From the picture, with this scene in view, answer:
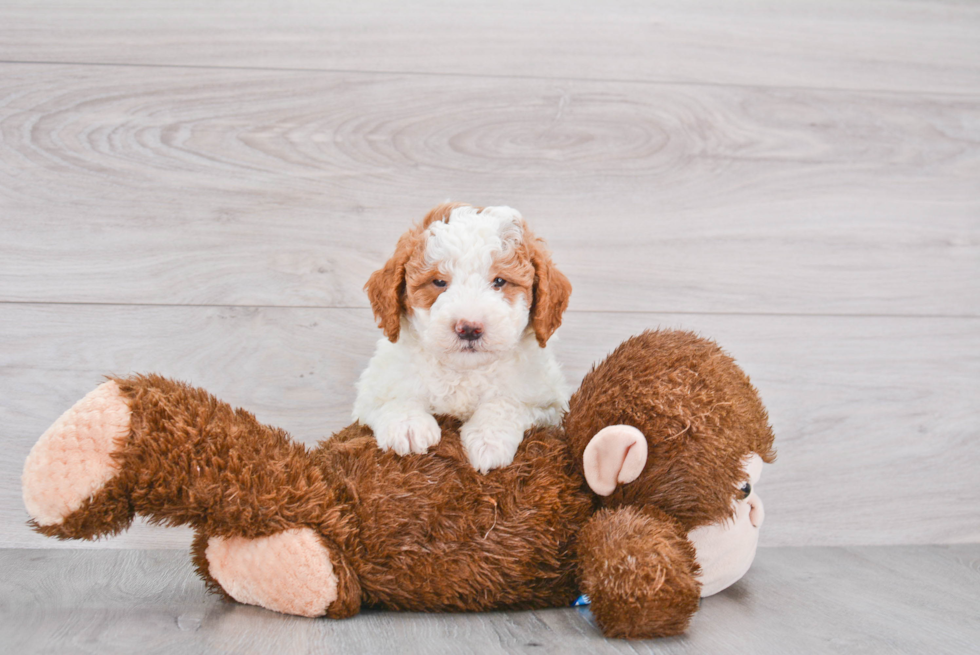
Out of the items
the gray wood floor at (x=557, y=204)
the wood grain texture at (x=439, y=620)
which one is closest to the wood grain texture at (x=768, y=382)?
the gray wood floor at (x=557, y=204)

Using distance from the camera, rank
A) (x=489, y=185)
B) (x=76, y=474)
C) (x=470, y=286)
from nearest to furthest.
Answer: (x=76, y=474), (x=470, y=286), (x=489, y=185)

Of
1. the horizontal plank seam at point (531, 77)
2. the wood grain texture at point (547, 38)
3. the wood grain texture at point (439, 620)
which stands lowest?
the wood grain texture at point (439, 620)

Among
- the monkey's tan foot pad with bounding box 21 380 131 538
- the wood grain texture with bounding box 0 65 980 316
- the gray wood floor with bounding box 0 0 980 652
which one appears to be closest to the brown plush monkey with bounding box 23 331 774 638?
the monkey's tan foot pad with bounding box 21 380 131 538

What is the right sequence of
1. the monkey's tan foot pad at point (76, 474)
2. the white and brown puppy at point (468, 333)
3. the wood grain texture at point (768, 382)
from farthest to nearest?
the wood grain texture at point (768, 382) → the white and brown puppy at point (468, 333) → the monkey's tan foot pad at point (76, 474)

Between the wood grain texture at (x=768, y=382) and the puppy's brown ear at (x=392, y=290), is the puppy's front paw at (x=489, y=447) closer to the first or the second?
the puppy's brown ear at (x=392, y=290)

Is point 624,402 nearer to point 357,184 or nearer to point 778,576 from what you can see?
point 778,576

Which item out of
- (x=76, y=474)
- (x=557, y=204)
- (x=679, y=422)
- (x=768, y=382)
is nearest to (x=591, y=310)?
(x=557, y=204)

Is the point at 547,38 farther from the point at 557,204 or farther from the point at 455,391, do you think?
the point at 455,391

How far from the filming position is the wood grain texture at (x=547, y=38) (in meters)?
1.27

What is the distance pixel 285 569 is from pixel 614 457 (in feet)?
1.33

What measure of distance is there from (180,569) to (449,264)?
0.67 metres

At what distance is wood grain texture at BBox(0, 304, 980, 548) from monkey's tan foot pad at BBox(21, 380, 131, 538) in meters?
0.46

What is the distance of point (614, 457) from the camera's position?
0.90 meters

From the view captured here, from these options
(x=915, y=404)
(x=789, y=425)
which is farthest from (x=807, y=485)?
(x=915, y=404)
